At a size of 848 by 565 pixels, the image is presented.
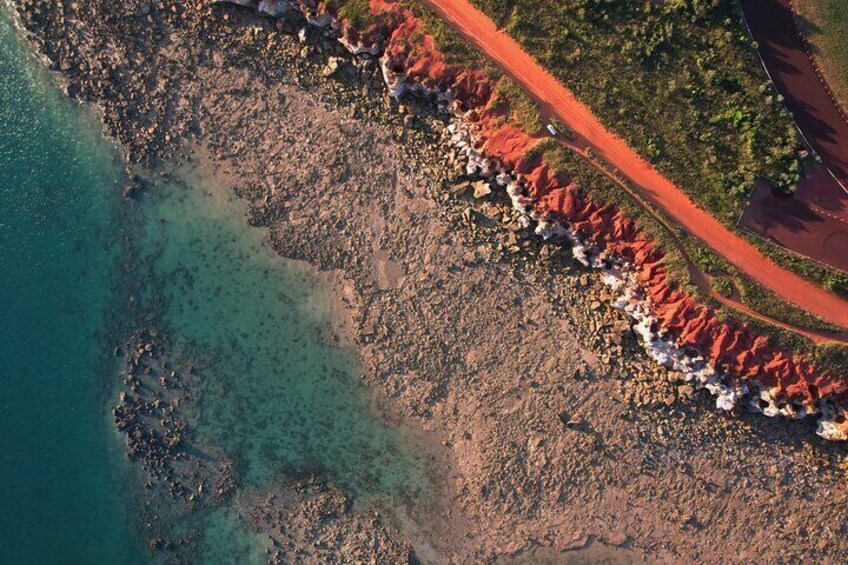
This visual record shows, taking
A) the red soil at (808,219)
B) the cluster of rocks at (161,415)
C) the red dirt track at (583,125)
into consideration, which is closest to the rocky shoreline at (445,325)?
the cluster of rocks at (161,415)

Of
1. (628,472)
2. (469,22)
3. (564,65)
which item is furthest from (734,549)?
(469,22)

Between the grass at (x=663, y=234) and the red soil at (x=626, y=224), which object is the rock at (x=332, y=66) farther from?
the grass at (x=663, y=234)

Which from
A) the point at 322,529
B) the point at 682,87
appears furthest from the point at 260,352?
the point at 682,87

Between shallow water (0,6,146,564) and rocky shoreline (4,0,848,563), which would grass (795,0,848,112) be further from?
shallow water (0,6,146,564)

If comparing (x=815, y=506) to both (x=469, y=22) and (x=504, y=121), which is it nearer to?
(x=504, y=121)

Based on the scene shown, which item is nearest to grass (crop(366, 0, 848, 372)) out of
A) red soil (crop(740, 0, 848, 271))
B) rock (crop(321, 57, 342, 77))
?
red soil (crop(740, 0, 848, 271))

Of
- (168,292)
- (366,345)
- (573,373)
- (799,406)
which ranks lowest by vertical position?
(168,292)

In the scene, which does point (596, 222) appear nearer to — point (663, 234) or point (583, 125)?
point (663, 234)
